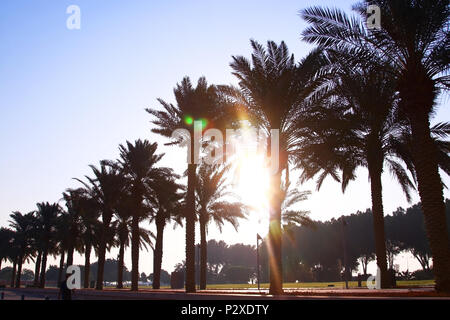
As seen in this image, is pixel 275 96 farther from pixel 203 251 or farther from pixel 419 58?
pixel 203 251

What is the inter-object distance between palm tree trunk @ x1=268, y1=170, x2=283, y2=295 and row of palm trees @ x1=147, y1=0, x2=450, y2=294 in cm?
4

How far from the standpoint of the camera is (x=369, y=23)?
15.8 metres

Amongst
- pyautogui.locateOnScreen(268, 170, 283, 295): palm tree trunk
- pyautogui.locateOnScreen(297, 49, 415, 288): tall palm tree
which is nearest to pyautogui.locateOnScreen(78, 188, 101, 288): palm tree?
pyautogui.locateOnScreen(297, 49, 415, 288): tall palm tree

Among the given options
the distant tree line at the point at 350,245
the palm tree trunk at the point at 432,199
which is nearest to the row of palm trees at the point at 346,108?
the palm tree trunk at the point at 432,199

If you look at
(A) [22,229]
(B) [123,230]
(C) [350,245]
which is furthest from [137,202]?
(C) [350,245]

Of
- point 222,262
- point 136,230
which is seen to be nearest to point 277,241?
point 136,230

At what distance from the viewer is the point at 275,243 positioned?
18.3 metres

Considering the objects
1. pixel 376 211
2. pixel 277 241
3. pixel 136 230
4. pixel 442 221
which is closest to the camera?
pixel 442 221

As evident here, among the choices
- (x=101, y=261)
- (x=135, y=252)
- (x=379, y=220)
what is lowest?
(x=101, y=261)

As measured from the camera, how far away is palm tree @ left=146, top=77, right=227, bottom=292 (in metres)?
22.6

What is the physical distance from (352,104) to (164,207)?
1770 centimetres
